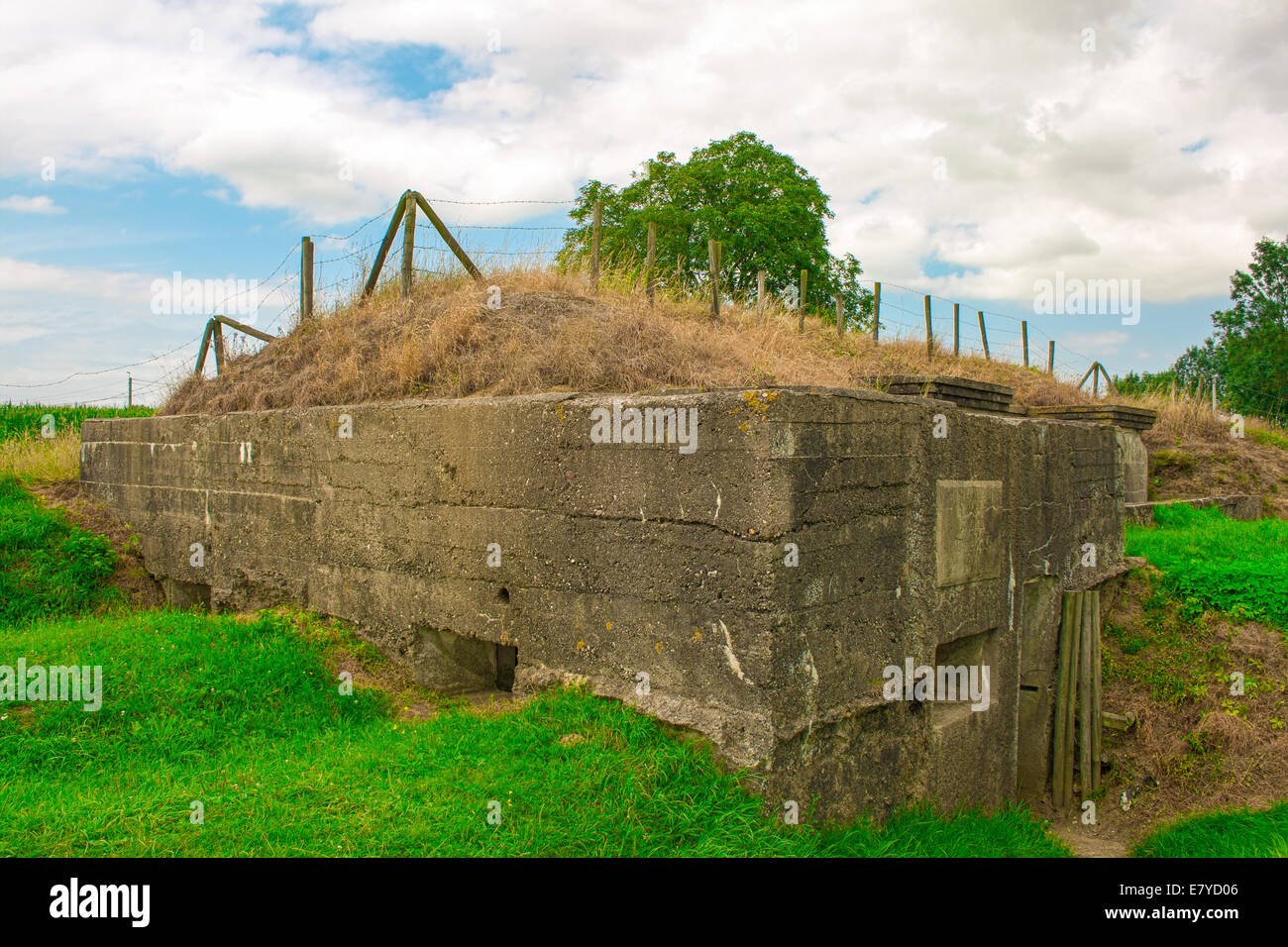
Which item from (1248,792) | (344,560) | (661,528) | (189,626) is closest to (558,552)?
(661,528)

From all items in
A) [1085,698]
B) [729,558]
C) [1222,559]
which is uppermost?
[729,558]

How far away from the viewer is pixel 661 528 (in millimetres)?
4258

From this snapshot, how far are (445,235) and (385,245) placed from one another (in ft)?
1.98

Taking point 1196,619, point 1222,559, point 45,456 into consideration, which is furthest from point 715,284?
point 45,456

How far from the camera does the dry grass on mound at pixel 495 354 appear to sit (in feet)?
19.8

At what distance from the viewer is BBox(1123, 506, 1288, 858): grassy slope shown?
576cm

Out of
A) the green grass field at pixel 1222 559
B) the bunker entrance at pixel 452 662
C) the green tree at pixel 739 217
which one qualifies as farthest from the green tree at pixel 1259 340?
the bunker entrance at pixel 452 662

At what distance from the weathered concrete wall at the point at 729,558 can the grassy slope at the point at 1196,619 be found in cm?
113

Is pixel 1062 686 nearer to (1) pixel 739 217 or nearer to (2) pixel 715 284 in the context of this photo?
(2) pixel 715 284

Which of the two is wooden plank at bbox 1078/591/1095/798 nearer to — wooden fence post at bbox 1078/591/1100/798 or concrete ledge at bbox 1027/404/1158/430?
wooden fence post at bbox 1078/591/1100/798

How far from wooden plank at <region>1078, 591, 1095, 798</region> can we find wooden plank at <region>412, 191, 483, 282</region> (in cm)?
611

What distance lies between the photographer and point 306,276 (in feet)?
31.0

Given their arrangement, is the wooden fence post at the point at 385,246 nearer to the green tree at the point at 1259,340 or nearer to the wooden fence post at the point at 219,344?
the wooden fence post at the point at 219,344

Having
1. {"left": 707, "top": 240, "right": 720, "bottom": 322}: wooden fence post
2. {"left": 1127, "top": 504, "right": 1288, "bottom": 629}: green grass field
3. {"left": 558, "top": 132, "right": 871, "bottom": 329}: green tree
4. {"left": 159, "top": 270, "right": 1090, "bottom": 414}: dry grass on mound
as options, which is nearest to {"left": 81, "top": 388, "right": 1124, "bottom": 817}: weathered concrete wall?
{"left": 159, "top": 270, "right": 1090, "bottom": 414}: dry grass on mound
